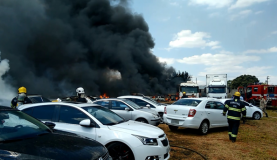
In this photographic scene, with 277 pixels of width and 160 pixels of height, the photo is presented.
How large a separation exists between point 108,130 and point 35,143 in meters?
1.70

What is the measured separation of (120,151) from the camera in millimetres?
4035

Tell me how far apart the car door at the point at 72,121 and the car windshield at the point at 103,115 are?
Answer: 22 centimetres

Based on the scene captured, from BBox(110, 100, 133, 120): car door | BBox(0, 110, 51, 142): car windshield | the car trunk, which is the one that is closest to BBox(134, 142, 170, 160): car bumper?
BBox(0, 110, 51, 142): car windshield

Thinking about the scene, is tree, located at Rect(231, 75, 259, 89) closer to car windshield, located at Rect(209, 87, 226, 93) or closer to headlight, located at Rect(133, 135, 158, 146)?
car windshield, located at Rect(209, 87, 226, 93)

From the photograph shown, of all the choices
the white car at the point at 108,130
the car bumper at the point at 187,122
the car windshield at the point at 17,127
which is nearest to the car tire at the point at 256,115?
the car bumper at the point at 187,122

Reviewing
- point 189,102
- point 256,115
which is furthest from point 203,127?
point 256,115

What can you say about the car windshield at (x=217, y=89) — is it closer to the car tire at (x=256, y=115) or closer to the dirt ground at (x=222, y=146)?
the car tire at (x=256, y=115)

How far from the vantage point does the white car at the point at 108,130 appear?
157 inches

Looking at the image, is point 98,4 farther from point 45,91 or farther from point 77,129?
point 77,129

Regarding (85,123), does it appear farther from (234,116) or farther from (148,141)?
(234,116)

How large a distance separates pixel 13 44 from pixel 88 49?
12.9 m

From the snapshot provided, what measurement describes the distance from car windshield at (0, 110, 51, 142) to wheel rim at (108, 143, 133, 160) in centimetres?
127

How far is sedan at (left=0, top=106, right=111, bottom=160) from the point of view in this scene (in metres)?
2.33

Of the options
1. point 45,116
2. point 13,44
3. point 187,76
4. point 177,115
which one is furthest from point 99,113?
point 187,76
